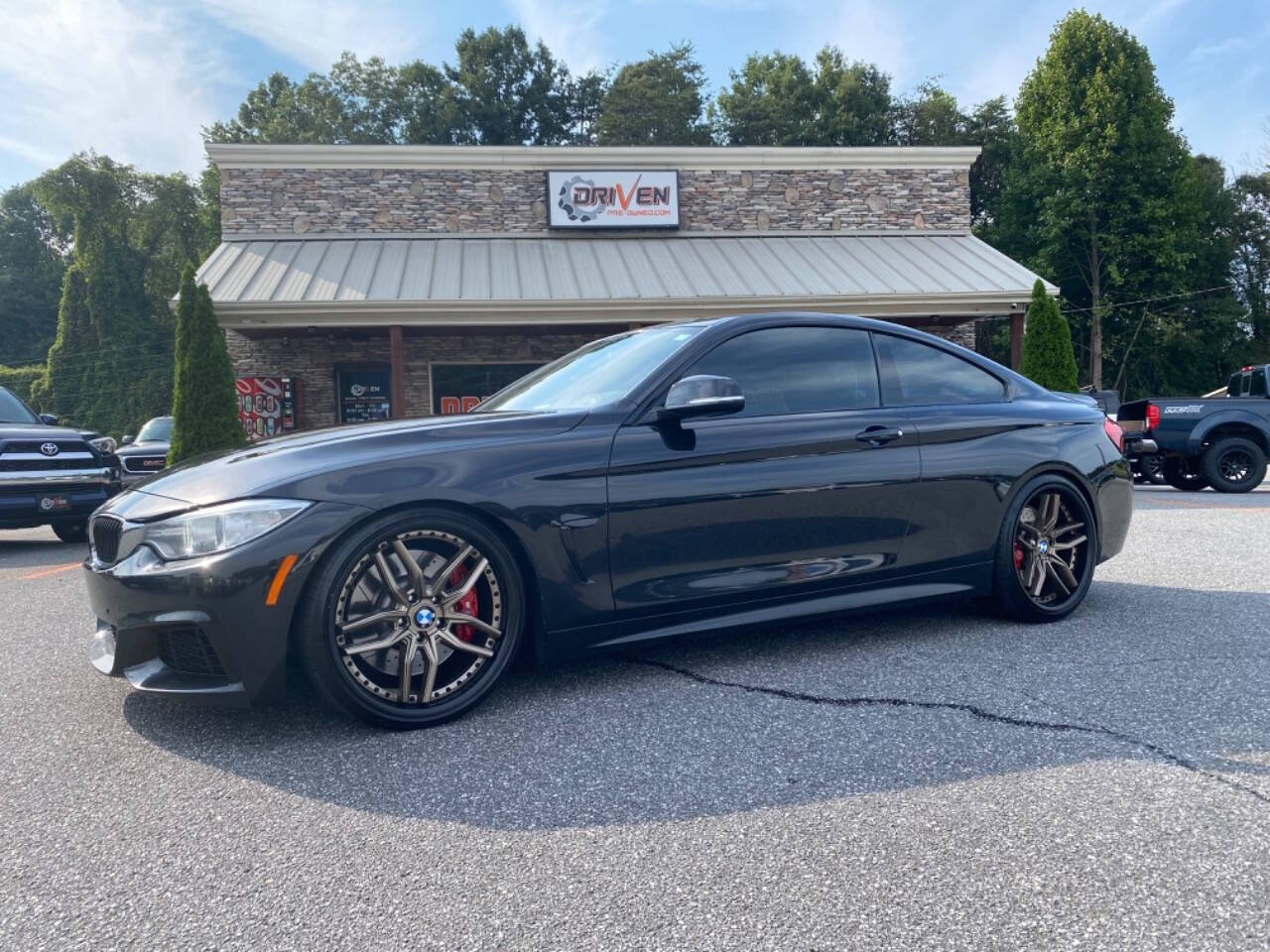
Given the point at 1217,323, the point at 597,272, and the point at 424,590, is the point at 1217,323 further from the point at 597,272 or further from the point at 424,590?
the point at 424,590

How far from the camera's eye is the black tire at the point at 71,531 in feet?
29.8

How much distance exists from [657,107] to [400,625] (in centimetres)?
4242

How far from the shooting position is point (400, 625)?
9.87 feet

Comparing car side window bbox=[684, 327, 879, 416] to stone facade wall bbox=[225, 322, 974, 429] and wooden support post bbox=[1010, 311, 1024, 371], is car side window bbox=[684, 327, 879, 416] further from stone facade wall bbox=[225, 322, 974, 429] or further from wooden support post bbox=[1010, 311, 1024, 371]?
stone facade wall bbox=[225, 322, 974, 429]

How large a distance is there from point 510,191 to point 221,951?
1828 centimetres

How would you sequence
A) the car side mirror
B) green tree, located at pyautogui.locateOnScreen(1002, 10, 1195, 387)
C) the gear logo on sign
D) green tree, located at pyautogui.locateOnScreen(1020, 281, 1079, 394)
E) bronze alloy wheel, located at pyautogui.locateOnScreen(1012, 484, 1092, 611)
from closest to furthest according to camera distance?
the car side mirror < bronze alloy wheel, located at pyautogui.locateOnScreen(1012, 484, 1092, 611) < green tree, located at pyautogui.locateOnScreen(1020, 281, 1079, 394) < the gear logo on sign < green tree, located at pyautogui.locateOnScreen(1002, 10, 1195, 387)

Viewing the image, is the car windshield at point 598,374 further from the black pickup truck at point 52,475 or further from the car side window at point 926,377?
the black pickup truck at point 52,475

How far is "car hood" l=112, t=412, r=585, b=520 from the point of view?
2984 mm


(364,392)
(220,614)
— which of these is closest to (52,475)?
(220,614)

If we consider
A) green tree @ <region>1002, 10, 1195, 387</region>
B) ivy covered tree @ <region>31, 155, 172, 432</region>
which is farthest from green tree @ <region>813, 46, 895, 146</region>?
ivy covered tree @ <region>31, 155, 172, 432</region>

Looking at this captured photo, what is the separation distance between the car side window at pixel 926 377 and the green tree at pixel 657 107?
39.1m

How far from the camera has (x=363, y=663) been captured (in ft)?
9.80

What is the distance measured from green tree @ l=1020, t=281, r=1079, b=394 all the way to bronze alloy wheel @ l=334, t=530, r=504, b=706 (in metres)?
14.8

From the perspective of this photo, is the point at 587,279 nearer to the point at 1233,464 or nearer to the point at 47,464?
the point at 47,464
